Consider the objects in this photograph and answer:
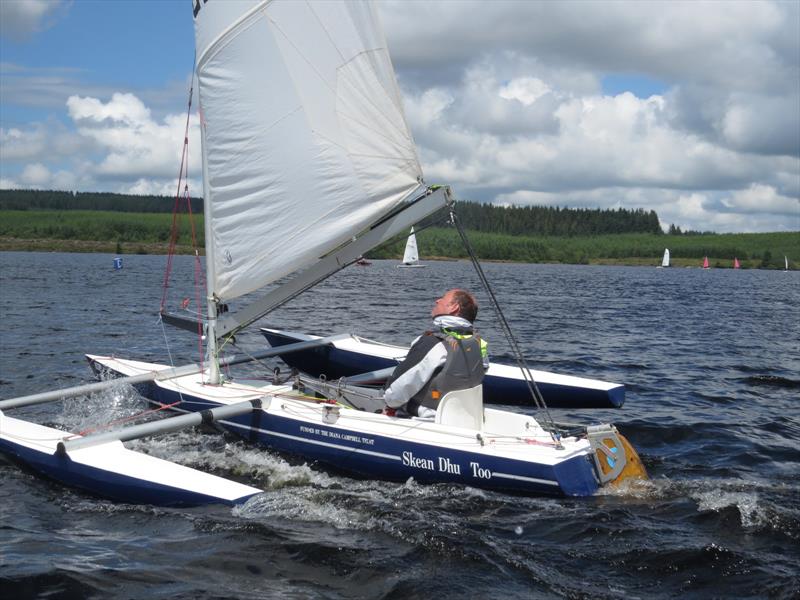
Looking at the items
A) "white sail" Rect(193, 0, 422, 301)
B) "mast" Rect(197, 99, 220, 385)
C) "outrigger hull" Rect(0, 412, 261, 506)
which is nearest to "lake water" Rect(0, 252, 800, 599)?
"outrigger hull" Rect(0, 412, 261, 506)

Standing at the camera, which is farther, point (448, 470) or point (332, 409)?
point (332, 409)

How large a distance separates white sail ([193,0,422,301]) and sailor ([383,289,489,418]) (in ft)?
5.76

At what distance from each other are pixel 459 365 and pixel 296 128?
11.4 feet

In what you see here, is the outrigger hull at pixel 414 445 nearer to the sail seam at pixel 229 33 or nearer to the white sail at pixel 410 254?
the sail seam at pixel 229 33

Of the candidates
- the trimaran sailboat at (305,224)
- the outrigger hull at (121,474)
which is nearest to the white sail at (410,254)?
the trimaran sailboat at (305,224)

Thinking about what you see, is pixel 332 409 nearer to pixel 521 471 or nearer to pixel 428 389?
pixel 428 389

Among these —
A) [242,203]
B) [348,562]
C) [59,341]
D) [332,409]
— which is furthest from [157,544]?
[59,341]

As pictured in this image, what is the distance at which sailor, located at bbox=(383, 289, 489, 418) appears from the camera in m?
7.86

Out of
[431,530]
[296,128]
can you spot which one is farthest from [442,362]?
[296,128]

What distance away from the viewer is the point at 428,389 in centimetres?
826

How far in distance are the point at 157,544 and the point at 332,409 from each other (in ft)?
9.00

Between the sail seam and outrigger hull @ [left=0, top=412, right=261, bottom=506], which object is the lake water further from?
the sail seam

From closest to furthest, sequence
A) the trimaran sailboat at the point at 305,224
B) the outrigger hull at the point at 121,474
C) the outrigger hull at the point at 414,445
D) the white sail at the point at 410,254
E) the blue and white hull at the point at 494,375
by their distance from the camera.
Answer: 1. the outrigger hull at the point at 121,474
2. the outrigger hull at the point at 414,445
3. the trimaran sailboat at the point at 305,224
4. the blue and white hull at the point at 494,375
5. the white sail at the point at 410,254

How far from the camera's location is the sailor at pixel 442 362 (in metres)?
7.86
